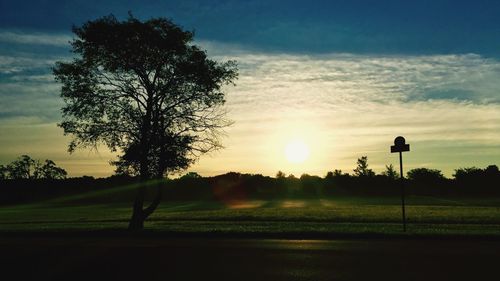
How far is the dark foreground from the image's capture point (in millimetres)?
9406

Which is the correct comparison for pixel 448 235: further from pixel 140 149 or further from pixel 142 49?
pixel 142 49

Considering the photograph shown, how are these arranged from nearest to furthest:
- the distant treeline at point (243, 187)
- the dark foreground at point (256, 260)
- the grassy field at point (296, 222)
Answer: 1. the dark foreground at point (256, 260)
2. the grassy field at point (296, 222)
3. the distant treeline at point (243, 187)

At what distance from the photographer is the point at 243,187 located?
4294 inches

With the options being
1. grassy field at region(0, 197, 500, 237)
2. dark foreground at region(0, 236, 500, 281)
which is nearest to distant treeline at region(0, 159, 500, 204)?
grassy field at region(0, 197, 500, 237)

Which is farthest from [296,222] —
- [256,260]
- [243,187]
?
[243,187]

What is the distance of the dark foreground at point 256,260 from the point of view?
9.41 metres

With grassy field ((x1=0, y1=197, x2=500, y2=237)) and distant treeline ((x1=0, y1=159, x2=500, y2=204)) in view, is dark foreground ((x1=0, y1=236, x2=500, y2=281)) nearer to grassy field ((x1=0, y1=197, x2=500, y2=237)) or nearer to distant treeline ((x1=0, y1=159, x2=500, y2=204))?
grassy field ((x1=0, y1=197, x2=500, y2=237))

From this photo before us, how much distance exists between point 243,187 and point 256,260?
323ft

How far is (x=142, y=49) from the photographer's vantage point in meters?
22.6

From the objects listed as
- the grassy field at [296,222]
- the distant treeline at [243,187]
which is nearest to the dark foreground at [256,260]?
the grassy field at [296,222]

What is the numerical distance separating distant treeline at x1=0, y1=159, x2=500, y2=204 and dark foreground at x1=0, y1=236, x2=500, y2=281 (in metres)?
84.0

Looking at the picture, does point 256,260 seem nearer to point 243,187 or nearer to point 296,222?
point 296,222

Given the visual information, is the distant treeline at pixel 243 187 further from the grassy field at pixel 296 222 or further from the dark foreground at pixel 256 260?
the dark foreground at pixel 256 260

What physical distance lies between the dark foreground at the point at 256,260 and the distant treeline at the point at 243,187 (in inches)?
3307
